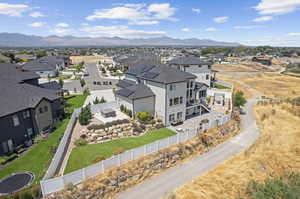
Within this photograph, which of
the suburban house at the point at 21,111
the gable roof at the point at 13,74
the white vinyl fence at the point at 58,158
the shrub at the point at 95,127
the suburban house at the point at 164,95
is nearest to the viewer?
the white vinyl fence at the point at 58,158

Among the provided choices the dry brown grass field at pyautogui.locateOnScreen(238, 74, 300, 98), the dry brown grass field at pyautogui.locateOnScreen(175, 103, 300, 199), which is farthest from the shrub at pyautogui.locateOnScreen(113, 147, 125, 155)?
the dry brown grass field at pyautogui.locateOnScreen(238, 74, 300, 98)

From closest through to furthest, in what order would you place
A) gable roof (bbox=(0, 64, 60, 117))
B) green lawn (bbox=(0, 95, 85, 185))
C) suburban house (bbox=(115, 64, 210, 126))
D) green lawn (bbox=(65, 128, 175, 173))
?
green lawn (bbox=(0, 95, 85, 185)), green lawn (bbox=(65, 128, 175, 173)), gable roof (bbox=(0, 64, 60, 117)), suburban house (bbox=(115, 64, 210, 126))

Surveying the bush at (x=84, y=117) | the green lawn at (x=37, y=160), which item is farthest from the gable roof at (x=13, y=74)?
the green lawn at (x=37, y=160)

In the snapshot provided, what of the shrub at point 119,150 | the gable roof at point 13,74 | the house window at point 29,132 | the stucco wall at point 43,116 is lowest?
the shrub at point 119,150

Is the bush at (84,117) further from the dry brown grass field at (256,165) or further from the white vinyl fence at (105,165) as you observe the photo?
the dry brown grass field at (256,165)

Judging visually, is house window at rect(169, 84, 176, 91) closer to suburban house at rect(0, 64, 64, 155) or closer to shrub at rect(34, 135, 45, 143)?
suburban house at rect(0, 64, 64, 155)

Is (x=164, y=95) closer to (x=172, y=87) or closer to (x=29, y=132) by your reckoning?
(x=172, y=87)
